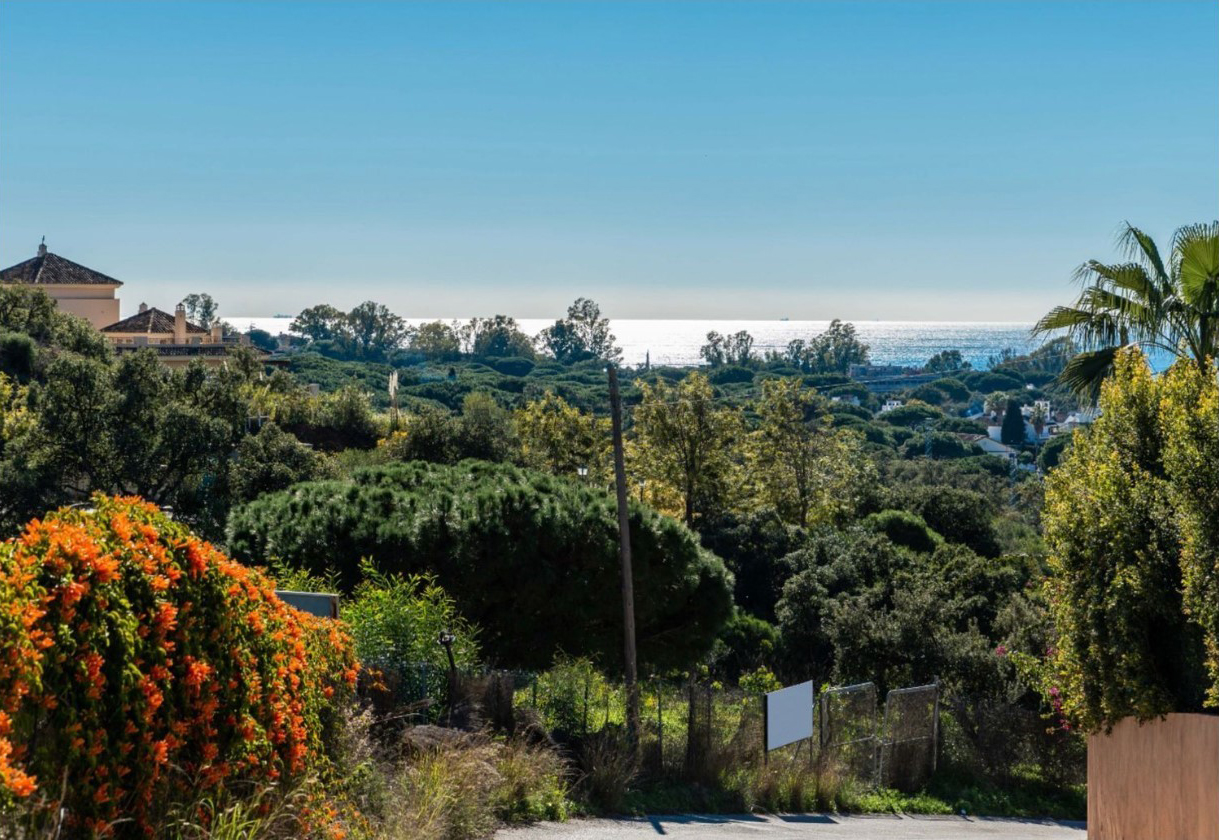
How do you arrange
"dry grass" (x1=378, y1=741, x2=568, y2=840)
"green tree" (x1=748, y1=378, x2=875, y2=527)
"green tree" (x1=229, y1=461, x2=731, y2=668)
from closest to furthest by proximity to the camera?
"dry grass" (x1=378, y1=741, x2=568, y2=840), "green tree" (x1=229, y1=461, x2=731, y2=668), "green tree" (x1=748, y1=378, x2=875, y2=527)

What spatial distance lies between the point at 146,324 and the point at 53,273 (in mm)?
9360

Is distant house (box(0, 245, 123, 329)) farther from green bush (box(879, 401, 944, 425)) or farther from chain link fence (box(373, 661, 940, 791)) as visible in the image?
green bush (box(879, 401, 944, 425))

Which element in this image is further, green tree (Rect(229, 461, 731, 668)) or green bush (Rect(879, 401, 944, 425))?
green bush (Rect(879, 401, 944, 425))

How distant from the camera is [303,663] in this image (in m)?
9.22

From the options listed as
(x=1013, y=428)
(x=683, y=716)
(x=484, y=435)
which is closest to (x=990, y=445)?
(x=1013, y=428)

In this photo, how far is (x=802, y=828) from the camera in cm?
1588

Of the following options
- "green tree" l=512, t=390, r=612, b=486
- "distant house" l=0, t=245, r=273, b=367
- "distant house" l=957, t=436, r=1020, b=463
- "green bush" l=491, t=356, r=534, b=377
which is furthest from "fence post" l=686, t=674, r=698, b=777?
"green bush" l=491, t=356, r=534, b=377

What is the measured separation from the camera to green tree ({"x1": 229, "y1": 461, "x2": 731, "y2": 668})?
22.5 m

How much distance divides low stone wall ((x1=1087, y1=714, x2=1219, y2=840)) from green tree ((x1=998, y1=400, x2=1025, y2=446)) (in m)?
139

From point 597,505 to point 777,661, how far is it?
12622mm

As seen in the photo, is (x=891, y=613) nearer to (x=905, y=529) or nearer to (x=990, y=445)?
(x=905, y=529)

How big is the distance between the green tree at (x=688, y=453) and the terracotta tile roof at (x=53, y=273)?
186 feet

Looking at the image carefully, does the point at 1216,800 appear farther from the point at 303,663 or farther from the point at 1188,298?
the point at 303,663

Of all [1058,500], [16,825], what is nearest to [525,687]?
[1058,500]
